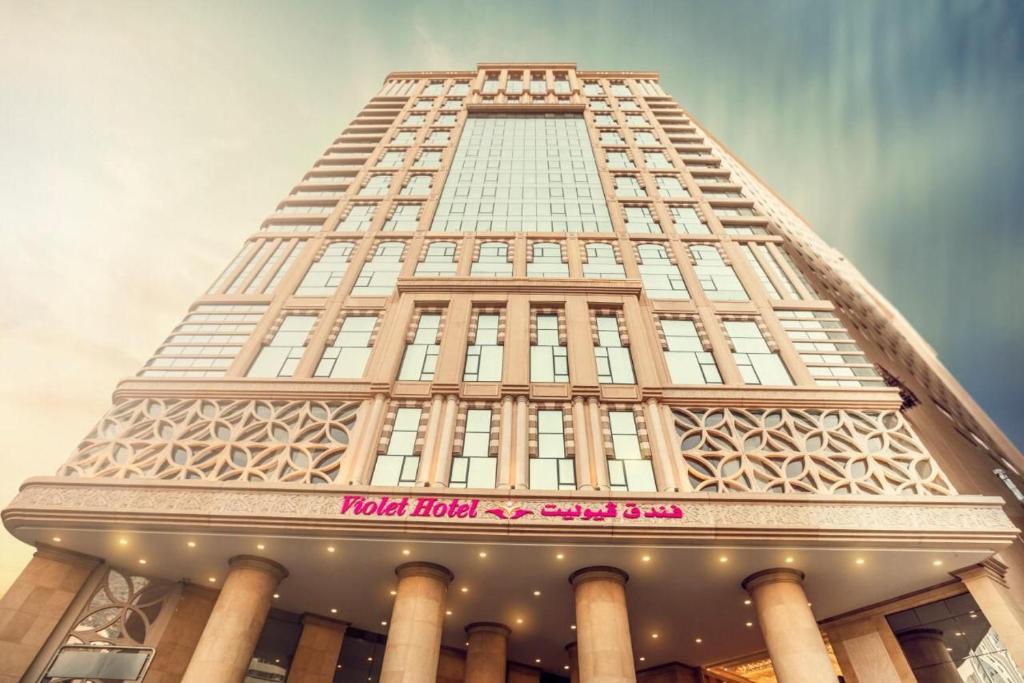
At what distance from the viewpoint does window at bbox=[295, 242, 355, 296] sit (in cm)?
3281

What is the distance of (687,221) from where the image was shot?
129 feet

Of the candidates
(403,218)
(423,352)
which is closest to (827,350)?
(423,352)

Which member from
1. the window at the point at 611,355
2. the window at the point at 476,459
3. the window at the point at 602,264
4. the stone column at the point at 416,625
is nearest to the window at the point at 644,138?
the window at the point at 602,264

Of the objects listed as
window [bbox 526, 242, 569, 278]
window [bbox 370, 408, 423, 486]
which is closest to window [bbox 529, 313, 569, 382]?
window [bbox 526, 242, 569, 278]

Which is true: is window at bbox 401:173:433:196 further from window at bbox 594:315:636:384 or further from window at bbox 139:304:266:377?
window at bbox 594:315:636:384

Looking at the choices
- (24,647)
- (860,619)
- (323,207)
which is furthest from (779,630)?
(323,207)

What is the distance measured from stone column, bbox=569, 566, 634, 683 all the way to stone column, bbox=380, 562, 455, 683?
4.86 meters

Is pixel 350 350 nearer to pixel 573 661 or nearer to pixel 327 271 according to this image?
pixel 327 271

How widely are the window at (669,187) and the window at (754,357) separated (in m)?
15.5

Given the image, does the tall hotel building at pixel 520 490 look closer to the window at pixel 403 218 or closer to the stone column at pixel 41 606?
the stone column at pixel 41 606

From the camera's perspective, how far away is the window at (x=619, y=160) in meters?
45.6

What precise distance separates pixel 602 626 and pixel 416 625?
20.6 ft

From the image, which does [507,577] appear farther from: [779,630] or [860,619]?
[860,619]

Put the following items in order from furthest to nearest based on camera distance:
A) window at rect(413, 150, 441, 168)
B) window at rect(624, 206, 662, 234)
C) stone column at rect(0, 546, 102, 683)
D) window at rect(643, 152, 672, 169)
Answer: window at rect(643, 152, 672, 169), window at rect(413, 150, 441, 168), window at rect(624, 206, 662, 234), stone column at rect(0, 546, 102, 683)
